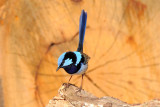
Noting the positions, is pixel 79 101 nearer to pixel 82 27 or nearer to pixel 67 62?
pixel 67 62

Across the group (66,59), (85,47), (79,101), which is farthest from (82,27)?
(79,101)

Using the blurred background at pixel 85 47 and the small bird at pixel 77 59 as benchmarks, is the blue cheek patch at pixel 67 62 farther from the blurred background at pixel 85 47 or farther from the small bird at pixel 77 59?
the blurred background at pixel 85 47

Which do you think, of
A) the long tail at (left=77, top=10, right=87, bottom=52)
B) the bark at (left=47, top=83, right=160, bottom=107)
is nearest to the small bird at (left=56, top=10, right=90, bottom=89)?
the long tail at (left=77, top=10, right=87, bottom=52)

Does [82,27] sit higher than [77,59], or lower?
higher

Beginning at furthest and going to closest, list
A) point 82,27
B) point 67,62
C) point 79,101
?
point 82,27 → point 67,62 → point 79,101

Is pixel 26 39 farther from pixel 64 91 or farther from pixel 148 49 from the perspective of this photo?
pixel 148 49

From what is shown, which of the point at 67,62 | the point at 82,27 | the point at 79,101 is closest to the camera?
the point at 79,101

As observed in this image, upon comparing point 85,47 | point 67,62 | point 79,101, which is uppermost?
point 85,47
